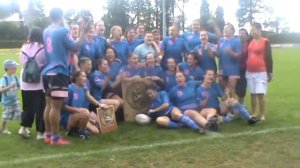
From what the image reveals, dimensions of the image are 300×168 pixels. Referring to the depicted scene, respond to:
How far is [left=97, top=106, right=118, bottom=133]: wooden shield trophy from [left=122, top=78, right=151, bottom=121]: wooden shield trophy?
63 cm

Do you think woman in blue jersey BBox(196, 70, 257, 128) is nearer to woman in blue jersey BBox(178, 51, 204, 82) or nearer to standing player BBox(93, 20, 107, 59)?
woman in blue jersey BBox(178, 51, 204, 82)

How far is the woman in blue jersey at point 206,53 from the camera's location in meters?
8.99

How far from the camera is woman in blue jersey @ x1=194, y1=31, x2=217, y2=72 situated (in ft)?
29.5

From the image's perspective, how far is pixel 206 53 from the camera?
905 centimetres

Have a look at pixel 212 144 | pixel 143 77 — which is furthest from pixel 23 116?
pixel 212 144

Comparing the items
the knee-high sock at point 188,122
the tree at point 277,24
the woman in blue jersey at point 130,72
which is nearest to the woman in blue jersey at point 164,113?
the knee-high sock at point 188,122

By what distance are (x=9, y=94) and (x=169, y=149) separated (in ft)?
9.16

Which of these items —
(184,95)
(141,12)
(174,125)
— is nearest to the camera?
(174,125)

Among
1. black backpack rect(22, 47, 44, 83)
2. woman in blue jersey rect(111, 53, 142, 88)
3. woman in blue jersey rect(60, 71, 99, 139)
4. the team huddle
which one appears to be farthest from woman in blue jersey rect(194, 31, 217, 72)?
black backpack rect(22, 47, 44, 83)

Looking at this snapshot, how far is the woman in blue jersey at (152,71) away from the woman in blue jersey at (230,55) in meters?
1.17

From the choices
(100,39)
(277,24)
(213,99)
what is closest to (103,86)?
(100,39)

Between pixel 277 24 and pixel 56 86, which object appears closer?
pixel 56 86

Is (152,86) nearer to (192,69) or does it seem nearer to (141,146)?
(192,69)

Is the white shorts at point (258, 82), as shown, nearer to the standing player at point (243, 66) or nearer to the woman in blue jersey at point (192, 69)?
the standing player at point (243, 66)
